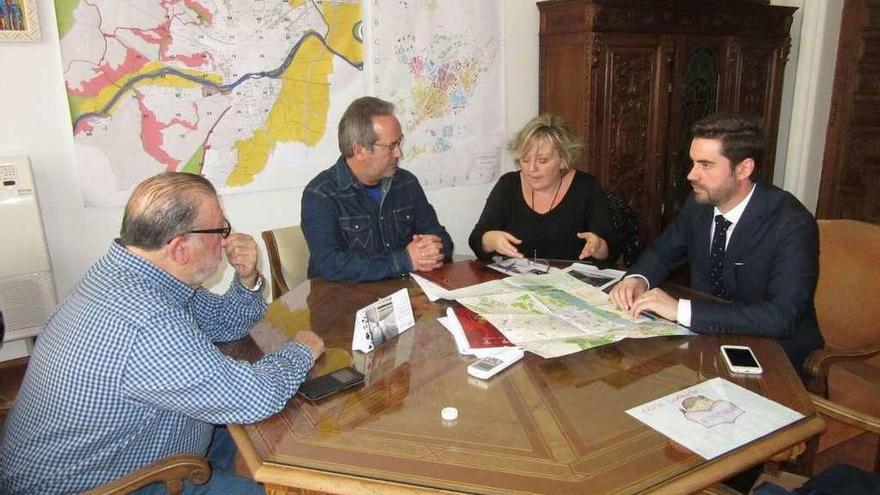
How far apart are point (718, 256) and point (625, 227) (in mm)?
1014

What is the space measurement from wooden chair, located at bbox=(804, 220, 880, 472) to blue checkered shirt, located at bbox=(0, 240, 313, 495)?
160cm

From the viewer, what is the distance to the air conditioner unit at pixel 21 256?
2465 millimetres

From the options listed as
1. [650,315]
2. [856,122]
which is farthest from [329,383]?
[856,122]

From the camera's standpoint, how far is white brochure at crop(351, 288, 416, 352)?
5.14 feet

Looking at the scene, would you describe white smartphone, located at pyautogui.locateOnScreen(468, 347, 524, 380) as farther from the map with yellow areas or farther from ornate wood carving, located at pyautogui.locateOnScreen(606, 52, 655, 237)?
ornate wood carving, located at pyautogui.locateOnScreen(606, 52, 655, 237)

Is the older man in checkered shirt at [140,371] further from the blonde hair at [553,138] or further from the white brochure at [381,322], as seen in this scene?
the blonde hair at [553,138]

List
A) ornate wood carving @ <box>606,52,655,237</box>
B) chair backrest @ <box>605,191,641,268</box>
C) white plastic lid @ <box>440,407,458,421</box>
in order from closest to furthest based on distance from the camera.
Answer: white plastic lid @ <box>440,407,458,421</box> → chair backrest @ <box>605,191,641,268</box> → ornate wood carving @ <box>606,52,655,237</box>

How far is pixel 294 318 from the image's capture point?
5.98 feet

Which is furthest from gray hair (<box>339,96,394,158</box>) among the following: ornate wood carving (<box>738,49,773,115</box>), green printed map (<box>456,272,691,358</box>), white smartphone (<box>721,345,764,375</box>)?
ornate wood carving (<box>738,49,773,115</box>)

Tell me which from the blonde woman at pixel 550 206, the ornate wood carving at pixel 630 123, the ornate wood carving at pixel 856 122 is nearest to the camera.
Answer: the blonde woman at pixel 550 206

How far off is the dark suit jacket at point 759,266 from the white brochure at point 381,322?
30.4 inches

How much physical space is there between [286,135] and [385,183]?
0.86 metres

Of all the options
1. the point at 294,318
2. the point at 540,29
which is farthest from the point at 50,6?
the point at 540,29

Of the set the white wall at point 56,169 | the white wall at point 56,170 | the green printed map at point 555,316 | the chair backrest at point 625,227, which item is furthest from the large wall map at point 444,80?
the green printed map at point 555,316
